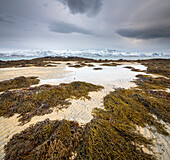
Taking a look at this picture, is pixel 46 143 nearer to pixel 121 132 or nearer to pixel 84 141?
pixel 84 141

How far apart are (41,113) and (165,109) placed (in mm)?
4871

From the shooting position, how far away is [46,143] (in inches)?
67.9

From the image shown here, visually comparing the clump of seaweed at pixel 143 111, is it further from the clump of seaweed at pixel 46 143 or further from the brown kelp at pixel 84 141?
the clump of seaweed at pixel 46 143

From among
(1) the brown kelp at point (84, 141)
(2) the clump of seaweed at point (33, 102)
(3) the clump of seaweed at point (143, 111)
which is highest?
(1) the brown kelp at point (84, 141)

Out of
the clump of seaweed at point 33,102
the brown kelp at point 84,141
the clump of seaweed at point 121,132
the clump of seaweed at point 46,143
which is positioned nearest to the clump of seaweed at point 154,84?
the clump of seaweed at point 121,132

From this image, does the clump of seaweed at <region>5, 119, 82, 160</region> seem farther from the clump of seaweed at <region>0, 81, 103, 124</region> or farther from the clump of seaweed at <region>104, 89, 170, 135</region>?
the clump of seaweed at <region>104, 89, 170, 135</region>

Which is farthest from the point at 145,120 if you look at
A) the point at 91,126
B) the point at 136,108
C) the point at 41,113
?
the point at 41,113

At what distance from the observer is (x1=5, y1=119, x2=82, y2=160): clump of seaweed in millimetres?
1594

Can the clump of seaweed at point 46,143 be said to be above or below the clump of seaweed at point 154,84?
above

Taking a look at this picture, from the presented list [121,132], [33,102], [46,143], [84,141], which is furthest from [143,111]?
[33,102]

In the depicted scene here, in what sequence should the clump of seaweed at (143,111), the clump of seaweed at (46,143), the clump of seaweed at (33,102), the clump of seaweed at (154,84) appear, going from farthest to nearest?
the clump of seaweed at (154,84)
the clump of seaweed at (33,102)
the clump of seaweed at (143,111)
the clump of seaweed at (46,143)

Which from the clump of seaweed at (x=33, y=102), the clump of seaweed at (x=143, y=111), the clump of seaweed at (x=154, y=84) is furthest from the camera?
the clump of seaweed at (x=154, y=84)

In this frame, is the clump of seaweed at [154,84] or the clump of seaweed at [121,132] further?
the clump of seaweed at [154,84]

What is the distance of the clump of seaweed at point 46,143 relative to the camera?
1.59m
